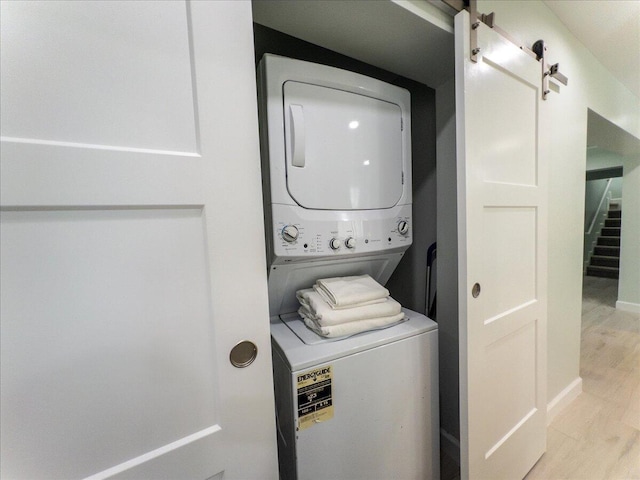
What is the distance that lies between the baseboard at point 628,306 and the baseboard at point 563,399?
8.37 ft

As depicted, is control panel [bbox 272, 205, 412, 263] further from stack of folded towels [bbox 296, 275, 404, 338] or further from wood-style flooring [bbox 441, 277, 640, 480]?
wood-style flooring [bbox 441, 277, 640, 480]

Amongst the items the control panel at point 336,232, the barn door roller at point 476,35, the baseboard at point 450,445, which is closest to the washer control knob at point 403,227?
the control panel at point 336,232

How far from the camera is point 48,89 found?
475 millimetres

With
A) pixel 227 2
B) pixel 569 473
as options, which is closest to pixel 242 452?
pixel 227 2

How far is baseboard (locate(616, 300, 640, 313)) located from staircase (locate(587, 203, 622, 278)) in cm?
231

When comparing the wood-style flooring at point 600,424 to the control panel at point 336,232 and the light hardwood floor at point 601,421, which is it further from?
the control panel at point 336,232

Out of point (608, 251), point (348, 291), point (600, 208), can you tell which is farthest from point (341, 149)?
point (600, 208)

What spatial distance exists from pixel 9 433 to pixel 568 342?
9.06ft

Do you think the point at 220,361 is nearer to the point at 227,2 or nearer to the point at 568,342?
the point at 227,2

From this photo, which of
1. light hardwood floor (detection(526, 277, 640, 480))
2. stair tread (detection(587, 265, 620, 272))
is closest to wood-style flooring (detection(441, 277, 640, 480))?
light hardwood floor (detection(526, 277, 640, 480))

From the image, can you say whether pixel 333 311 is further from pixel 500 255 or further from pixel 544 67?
pixel 544 67

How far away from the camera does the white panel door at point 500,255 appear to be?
3.25 ft

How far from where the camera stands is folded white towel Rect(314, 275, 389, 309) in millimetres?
1020

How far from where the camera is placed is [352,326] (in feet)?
3.27
